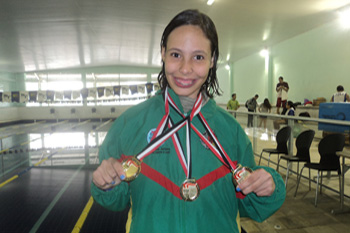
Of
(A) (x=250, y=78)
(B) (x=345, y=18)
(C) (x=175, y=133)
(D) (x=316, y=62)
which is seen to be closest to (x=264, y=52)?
(A) (x=250, y=78)

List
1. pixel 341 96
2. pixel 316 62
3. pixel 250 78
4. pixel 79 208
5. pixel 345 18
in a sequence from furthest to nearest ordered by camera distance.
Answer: pixel 250 78 < pixel 316 62 < pixel 345 18 < pixel 341 96 < pixel 79 208

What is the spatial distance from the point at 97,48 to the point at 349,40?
11438 mm

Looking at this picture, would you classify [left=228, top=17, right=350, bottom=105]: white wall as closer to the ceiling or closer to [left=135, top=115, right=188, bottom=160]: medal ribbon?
the ceiling

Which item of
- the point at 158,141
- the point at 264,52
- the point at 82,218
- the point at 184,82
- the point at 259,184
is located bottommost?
the point at 82,218

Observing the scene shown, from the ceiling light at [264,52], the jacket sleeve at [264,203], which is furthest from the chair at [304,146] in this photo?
the ceiling light at [264,52]

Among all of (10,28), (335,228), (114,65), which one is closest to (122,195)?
(335,228)

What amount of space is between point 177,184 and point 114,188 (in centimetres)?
25

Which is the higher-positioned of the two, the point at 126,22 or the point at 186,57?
the point at 126,22

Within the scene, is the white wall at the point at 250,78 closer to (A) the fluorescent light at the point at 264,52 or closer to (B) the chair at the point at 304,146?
(A) the fluorescent light at the point at 264,52

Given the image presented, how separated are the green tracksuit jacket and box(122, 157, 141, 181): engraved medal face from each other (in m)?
0.07

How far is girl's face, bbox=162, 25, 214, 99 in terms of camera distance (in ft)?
3.21

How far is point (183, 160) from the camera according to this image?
3.11 ft

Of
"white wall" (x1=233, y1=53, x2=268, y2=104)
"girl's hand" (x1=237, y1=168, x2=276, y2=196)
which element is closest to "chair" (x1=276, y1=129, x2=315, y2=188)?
"girl's hand" (x1=237, y1=168, x2=276, y2=196)

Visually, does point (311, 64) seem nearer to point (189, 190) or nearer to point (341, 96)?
point (341, 96)
